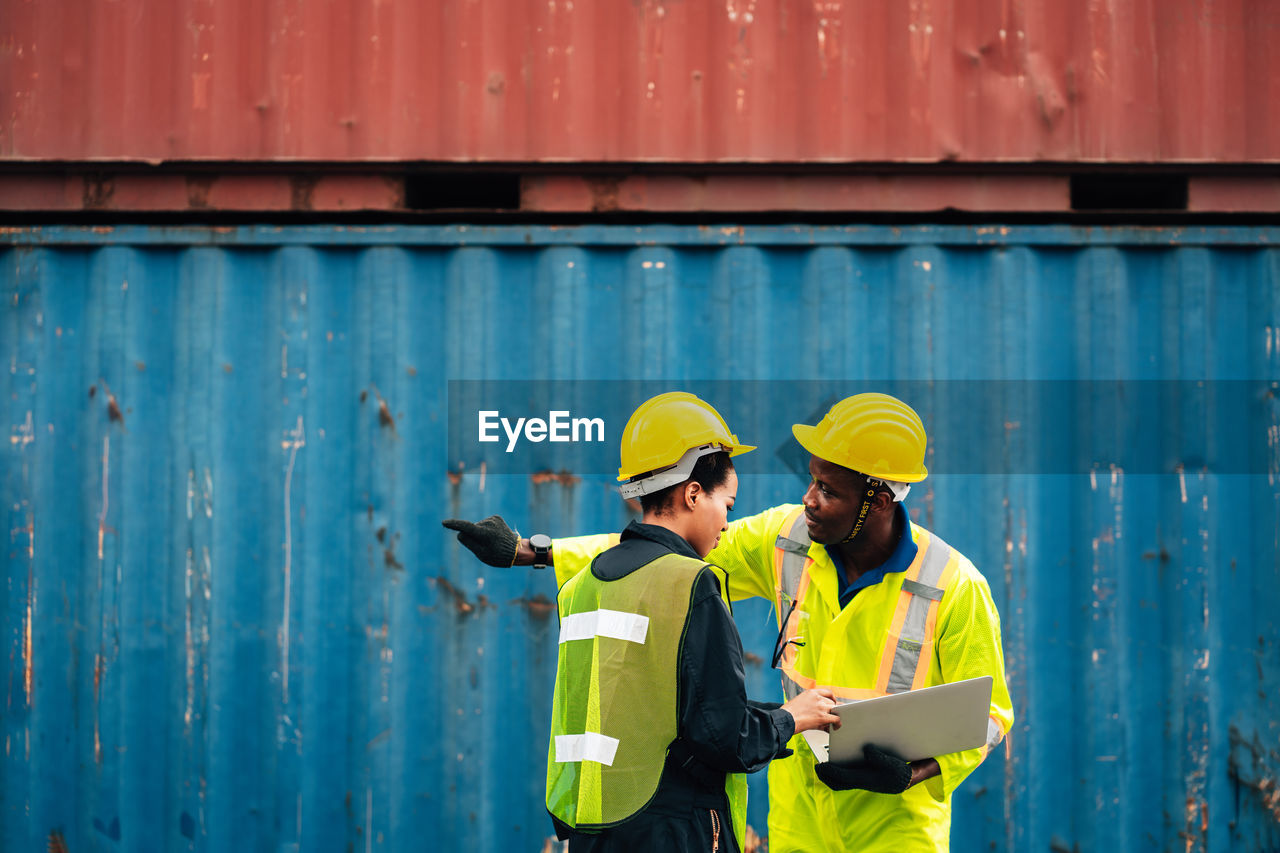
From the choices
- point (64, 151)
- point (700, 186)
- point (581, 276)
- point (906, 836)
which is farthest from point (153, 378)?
point (906, 836)

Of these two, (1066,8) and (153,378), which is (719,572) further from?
(1066,8)

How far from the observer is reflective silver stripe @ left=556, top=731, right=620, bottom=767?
6.03 feet

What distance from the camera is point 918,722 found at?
2012 mm

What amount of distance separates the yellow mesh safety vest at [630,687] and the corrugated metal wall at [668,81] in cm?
246

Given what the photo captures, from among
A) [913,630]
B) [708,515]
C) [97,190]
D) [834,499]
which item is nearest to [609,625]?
[708,515]

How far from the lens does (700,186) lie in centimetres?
379

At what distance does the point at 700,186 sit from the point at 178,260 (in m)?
2.37

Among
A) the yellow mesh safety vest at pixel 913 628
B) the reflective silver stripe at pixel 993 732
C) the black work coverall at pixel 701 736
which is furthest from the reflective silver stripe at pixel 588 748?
the reflective silver stripe at pixel 993 732

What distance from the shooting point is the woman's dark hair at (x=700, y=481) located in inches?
80.3

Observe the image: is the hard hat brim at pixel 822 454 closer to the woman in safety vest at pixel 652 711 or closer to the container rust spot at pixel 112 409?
the woman in safety vest at pixel 652 711

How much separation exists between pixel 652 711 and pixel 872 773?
639 mm

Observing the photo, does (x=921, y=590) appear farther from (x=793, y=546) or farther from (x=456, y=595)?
(x=456, y=595)

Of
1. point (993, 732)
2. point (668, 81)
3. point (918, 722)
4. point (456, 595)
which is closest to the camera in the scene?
point (918, 722)

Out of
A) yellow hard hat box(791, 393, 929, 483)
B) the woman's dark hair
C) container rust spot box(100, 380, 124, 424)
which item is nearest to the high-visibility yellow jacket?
yellow hard hat box(791, 393, 929, 483)
